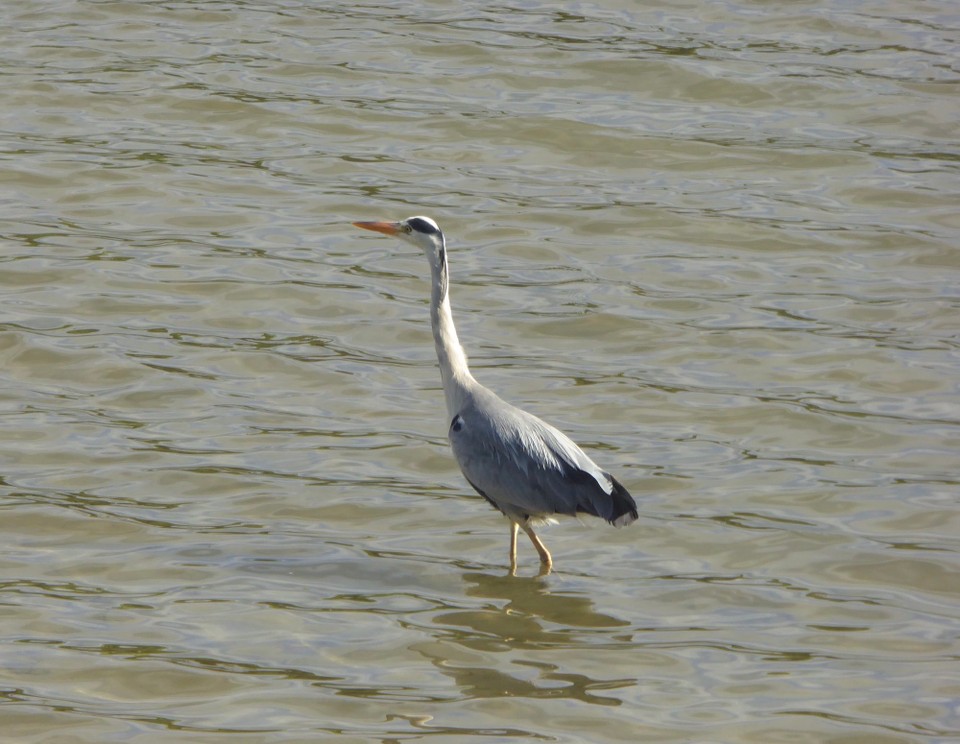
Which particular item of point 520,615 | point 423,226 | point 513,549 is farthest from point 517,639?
point 423,226

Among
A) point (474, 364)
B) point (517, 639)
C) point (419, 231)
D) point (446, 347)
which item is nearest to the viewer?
point (517, 639)

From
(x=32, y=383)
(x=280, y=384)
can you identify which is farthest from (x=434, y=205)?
(x=32, y=383)

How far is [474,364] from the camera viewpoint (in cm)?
1215

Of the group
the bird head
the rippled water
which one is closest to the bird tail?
the rippled water

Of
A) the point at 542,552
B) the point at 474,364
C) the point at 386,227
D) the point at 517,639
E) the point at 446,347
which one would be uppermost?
the point at 386,227

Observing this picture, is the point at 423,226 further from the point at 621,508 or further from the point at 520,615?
the point at 520,615

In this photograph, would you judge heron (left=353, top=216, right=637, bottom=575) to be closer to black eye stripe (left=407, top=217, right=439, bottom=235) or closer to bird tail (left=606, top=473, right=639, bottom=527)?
bird tail (left=606, top=473, right=639, bottom=527)

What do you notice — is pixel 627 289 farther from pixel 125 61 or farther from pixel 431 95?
pixel 125 61

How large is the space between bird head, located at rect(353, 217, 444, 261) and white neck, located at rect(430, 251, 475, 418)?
70 mm

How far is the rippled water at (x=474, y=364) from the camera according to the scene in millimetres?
7863

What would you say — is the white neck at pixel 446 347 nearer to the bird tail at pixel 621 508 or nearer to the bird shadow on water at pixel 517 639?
the bird shadow on water at pixel 517 639

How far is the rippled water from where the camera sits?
786 cm

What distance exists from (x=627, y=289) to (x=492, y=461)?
15.3 ft

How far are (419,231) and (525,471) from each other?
1836 mm
